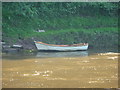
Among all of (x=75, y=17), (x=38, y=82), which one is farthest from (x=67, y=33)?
(x=38, y=82)

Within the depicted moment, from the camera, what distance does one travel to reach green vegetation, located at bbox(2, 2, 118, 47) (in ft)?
64.4

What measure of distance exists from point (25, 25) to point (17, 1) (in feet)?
7.66

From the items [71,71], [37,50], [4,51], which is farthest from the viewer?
[37,50]

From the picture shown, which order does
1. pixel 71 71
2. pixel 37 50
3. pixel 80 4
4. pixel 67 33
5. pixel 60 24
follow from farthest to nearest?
pixel 80 4 < pixel 60 24 < pixel 67 33 < pixel 37 50 < pixel 71 71

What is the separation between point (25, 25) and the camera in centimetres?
2047

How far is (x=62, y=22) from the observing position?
2228cm

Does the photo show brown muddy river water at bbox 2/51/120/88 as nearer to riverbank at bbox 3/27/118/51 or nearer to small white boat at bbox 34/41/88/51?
small white boat at bbox 34/41/88/51

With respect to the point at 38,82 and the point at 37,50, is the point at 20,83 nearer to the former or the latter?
the point at 38,82

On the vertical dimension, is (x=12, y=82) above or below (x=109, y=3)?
below

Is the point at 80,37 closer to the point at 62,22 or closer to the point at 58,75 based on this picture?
the point at 62,22

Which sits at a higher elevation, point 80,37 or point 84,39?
point 80,37

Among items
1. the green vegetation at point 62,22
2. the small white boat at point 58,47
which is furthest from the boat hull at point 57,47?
the green vegetation at point 62,22

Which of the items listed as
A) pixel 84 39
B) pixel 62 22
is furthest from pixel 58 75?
pixel 62 22

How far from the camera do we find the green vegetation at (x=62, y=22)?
19.6 meters
